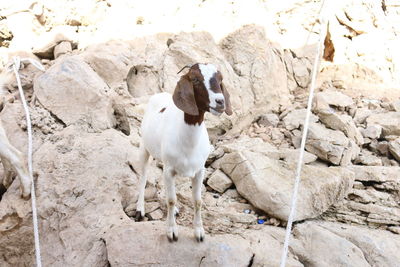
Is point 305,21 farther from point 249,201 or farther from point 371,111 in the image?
point 249,201

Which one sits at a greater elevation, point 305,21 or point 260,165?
point 305,21

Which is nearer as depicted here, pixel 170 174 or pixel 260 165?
pixel 170 174

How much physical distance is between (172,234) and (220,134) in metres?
2.76

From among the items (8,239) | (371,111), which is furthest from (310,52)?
(8,239)

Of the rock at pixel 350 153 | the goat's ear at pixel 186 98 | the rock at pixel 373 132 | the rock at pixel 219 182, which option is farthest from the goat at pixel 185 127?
the rock at pixel 373 132

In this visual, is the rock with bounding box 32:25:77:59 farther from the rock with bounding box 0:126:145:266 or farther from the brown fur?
the brown fur

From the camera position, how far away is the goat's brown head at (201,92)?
240cm

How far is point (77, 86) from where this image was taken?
14.9 ft

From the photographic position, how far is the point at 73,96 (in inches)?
178

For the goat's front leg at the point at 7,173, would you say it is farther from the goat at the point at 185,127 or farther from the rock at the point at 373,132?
the rock at the point at 373,132

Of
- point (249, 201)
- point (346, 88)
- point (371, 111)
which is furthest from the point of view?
point (346, 88)

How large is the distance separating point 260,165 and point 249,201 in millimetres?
488

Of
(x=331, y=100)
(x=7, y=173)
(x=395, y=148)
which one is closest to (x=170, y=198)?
(x=7, y=173)

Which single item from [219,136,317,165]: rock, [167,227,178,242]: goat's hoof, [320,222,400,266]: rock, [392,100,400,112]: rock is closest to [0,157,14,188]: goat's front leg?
[167,227,178,242]: goat's hoof
